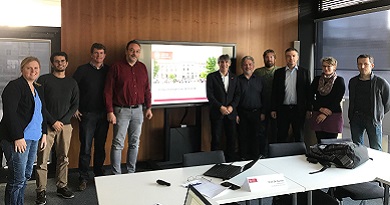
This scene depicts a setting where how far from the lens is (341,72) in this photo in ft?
18.1

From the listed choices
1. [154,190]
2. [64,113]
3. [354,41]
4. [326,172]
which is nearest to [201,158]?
[154,190]

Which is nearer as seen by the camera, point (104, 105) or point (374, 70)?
point (104, 105)

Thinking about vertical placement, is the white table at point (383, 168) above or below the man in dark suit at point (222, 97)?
below

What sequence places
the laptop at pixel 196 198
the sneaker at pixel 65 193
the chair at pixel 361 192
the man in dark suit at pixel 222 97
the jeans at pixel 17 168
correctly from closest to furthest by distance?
1. the laptop at pixel 196 198
2. the chair at pixel 361 192
3. the jeans at pixel 17 168
4. the sneaker at pixel 65 193
5. the man in dark suit at pixel 222 97

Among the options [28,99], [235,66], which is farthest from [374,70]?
[28,99]

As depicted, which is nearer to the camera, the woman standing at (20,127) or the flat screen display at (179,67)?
the woman standing at (20,127)

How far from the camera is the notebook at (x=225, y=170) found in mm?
2604

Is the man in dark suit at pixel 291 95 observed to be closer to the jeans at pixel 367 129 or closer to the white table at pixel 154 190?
the jeans at pixel 367 129

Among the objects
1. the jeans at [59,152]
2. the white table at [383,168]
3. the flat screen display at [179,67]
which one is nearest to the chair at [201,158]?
the white table at [383,168]

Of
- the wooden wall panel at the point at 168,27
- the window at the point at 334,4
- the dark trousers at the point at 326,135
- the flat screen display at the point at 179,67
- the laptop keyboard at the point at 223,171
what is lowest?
the laptop keyboard at the point at 223,171

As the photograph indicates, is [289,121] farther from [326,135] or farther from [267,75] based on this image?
[267,75]

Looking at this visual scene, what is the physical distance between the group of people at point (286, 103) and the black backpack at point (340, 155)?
1.42 m

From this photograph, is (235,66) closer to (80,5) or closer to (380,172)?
(80,5)

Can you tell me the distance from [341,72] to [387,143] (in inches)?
48.3
